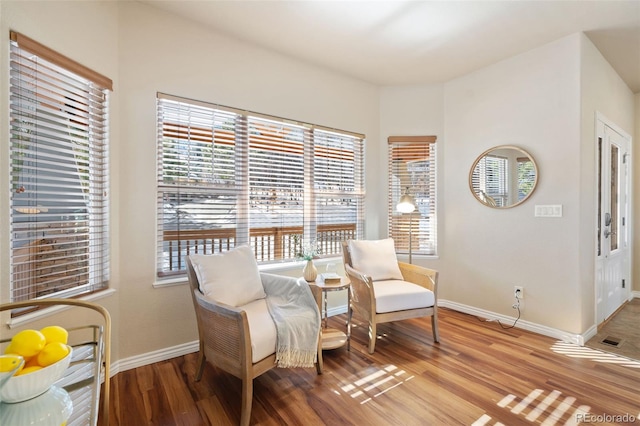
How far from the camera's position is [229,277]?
2068 millimetres

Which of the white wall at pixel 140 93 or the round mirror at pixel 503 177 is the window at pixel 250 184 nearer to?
the white wall at pixel 140 93

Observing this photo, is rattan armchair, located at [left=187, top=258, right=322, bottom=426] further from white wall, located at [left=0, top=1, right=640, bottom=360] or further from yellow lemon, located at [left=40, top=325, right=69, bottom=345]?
yellow lemon, located at [left=40, top=325, right=69, bottom=345]

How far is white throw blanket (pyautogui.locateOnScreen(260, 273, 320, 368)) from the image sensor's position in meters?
1.79

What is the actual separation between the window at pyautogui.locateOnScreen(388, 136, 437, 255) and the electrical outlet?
2.99 feet

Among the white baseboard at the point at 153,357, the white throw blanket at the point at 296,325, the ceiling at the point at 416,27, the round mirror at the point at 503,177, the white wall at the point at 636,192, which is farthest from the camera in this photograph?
the white wall at the point at 636,192

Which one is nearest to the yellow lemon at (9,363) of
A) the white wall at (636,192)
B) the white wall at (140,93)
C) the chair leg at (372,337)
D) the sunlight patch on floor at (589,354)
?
the white wall at (140,93)

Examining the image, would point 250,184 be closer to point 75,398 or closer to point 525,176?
point 75,398

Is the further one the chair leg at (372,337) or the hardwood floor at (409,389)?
the chair leg at (372,337)

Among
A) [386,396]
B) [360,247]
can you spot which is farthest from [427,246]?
[386,396]

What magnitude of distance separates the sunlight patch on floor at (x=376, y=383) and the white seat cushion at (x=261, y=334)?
0.58m

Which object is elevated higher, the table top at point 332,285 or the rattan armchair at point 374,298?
the table top at point 332,285

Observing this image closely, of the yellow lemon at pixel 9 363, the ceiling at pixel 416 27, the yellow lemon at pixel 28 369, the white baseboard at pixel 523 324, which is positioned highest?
the ceiling at pixel 416 27

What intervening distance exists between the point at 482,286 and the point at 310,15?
3229 mm

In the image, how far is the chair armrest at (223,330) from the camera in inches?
63.0
